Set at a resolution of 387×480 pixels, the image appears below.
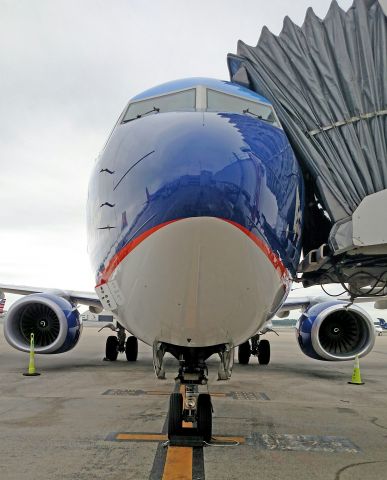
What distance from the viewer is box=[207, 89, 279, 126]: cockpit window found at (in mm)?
4203

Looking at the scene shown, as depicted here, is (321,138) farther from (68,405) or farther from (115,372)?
(115,372)

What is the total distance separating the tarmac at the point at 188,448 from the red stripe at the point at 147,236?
1634 mm

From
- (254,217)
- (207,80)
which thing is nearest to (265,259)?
(254,217)

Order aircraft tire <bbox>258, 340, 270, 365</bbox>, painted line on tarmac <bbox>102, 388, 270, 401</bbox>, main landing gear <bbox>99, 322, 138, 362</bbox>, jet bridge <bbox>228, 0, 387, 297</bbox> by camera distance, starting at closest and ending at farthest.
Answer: jet bridge <bbox>228, 0, 387, 297</bbox> < painted line on tarmac <bbox>102, 388, 270, 401</bbox> < aircraft tire <bbox>258, 340, 270, 365</bbox> < main landing gear <bbox>99, 322, 138, 362</bbox>

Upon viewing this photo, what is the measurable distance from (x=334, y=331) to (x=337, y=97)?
20.5 ft

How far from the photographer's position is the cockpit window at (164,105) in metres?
4.19

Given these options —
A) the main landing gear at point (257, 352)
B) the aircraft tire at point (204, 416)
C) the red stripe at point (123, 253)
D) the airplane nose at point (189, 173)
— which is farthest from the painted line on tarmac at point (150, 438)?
the main landing gear at point (257, 352)

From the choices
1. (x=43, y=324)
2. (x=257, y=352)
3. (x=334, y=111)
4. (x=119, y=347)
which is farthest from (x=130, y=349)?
(x=334, y=111)

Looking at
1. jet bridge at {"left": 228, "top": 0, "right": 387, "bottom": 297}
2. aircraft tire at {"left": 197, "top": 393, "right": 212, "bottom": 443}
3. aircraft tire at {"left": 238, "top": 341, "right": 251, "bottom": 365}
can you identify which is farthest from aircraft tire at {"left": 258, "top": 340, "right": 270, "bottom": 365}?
aircraft tire at {"left": 197, "top": 393, "right": 212, "bottom": 443}

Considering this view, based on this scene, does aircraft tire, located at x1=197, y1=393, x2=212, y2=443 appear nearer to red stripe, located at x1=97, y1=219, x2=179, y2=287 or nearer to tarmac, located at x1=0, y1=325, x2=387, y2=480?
tarmac, located at x1=0, y1=325, x2=387, y2=480

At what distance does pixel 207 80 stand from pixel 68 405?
5.18m

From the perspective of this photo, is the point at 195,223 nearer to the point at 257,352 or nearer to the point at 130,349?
the point at 257,352

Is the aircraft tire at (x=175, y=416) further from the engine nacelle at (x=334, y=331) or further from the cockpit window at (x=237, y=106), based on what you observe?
the engine nacelle at (x=334, y=331)

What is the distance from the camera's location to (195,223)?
2.96 m
